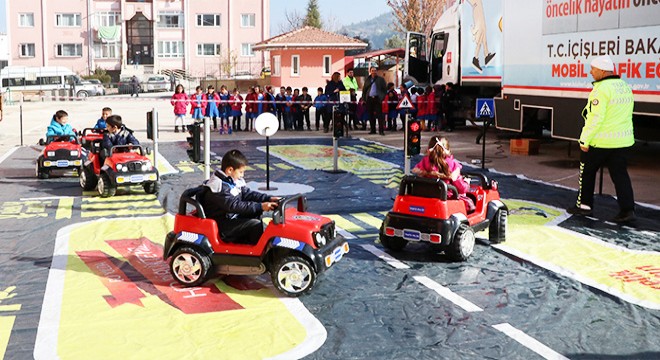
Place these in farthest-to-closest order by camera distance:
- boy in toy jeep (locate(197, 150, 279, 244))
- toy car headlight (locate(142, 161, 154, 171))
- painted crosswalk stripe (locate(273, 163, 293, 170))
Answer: painted crosswalk stripe (locate(273, 163, 293, 170)) → toy car headlight (locate(142, 161, 154, 171)) → boy in toy jeep (locate(197, 150, 279, 244))

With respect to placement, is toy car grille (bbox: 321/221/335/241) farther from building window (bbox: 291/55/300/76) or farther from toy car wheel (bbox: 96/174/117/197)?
building window (bbox: 291/55/300/76)

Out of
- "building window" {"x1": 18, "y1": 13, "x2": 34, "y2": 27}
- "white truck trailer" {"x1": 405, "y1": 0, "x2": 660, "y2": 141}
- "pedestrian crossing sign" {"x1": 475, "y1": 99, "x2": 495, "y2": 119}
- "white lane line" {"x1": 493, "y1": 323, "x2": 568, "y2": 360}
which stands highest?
"building window" {"x1": 18, "y1": 13, "x2": 34, "y2": 27}

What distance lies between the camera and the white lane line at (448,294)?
6977 mm

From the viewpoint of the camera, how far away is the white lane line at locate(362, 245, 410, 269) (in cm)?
839

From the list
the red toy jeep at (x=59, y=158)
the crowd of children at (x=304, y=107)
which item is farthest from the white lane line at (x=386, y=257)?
the crowd of children at (x=304, y=107)

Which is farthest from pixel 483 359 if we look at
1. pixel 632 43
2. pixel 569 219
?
pixel 632 43

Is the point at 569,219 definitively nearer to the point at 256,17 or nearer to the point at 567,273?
the point at 567,273

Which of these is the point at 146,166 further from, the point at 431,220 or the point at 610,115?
the point at 610,115

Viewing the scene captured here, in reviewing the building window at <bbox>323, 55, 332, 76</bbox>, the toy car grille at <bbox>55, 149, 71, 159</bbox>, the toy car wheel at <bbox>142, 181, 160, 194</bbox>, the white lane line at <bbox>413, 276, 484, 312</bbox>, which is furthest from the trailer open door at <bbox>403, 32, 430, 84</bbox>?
the building window at <bbox>323, 55, 332, 76</bbox>

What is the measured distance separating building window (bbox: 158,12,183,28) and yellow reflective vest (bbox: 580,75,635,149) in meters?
64.1

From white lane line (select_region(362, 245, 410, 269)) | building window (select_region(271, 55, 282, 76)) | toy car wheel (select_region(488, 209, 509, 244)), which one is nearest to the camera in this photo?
white lane line (select_region(362, 245, 410, 269))

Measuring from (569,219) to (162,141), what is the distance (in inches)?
548

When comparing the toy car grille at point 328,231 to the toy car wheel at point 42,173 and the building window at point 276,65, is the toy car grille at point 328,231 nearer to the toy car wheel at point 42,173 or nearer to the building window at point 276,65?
the toy car wheel at point 42,173

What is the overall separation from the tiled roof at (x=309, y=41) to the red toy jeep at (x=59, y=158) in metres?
34.3
